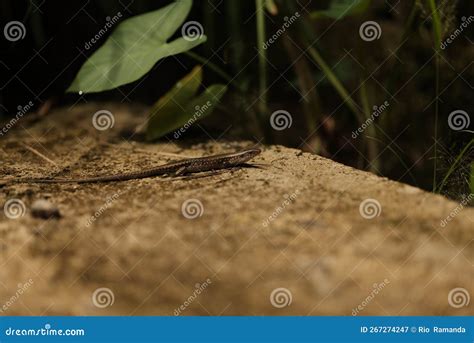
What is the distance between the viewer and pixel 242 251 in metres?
2.41

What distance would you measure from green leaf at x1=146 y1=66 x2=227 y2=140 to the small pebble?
1.28 m

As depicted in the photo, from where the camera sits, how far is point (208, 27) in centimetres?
472

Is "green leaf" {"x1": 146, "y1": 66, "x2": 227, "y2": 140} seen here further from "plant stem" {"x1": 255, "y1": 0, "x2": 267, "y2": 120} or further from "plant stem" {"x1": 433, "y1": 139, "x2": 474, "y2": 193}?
"plant stem" {"x1": 433, "y1": 139, "x2": 474, "y2": 193}

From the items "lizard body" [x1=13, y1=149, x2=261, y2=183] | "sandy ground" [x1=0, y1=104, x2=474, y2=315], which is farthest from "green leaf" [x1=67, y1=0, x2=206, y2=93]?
"sandy ground" [x1=0, y1=104, x2=474, y2=315]

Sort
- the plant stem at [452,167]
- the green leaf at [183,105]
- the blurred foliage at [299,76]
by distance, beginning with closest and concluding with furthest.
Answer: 1. the plant stem at [452,167]
2. the green leaf at [183,105]
3. the blurred foliage at [299,76]

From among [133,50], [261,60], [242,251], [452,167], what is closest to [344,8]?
[261,60]

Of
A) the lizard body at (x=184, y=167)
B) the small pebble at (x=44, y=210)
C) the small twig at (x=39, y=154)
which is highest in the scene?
the lizard body at (x=184, y=167)

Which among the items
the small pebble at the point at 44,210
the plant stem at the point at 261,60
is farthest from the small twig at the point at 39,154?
the plant stem at the point at 261,60

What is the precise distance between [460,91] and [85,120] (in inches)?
122

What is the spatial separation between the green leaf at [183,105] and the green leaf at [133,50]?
313 mm

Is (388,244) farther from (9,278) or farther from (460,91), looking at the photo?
(460,91)

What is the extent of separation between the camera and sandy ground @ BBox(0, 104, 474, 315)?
224 cm

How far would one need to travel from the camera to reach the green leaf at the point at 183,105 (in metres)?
3.78

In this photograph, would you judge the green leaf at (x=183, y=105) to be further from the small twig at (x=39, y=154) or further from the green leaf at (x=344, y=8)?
the green leaf at (x=344, y=8)
